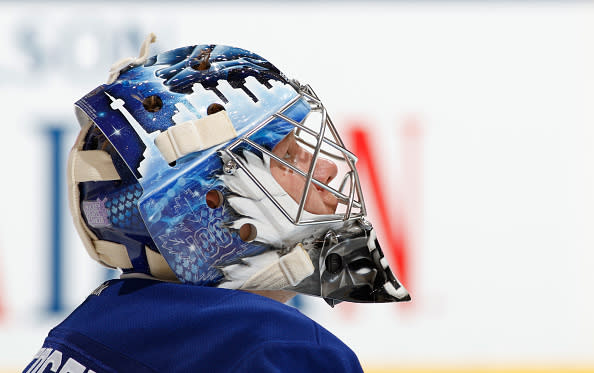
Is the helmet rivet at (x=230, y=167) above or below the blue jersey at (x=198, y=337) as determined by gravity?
above

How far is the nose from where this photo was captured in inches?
47.0

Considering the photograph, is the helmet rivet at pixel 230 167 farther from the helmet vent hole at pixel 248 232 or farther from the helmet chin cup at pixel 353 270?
the helmet chin cup at pixel 353 270

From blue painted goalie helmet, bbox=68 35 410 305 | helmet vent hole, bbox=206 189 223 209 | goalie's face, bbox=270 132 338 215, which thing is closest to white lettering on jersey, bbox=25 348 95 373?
blue painted goalie helmet, bbox=68 35 410 305

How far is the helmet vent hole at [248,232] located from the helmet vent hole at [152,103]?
218mm

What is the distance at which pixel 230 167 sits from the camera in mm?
1014

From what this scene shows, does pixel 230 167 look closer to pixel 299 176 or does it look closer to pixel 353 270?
pixel 299 176

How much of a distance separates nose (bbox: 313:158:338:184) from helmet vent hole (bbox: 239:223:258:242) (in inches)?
7.0

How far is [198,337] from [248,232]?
0.22 m

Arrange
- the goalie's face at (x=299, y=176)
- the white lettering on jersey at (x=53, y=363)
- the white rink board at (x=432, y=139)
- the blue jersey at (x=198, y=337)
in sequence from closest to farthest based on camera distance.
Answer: the blue jersey at (x=198, y=337) < the white lettering on jersey at (x=53, y=363) < the goalie's face at (x=299, y=176) < the white rink board at (x=432, y=139)

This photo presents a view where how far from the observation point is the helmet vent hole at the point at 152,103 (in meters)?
1.03

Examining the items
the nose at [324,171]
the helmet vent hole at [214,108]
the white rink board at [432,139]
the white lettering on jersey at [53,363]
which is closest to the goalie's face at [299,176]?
the nose at [324,171]

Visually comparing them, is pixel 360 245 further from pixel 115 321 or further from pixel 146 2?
pixel 146 2

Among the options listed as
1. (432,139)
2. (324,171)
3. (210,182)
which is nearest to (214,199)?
(210,182)

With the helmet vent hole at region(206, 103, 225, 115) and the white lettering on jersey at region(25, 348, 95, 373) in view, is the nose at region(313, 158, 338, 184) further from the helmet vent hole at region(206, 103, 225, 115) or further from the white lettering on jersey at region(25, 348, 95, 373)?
the white lettering on jersey at region(25, 348, 95, 373)
